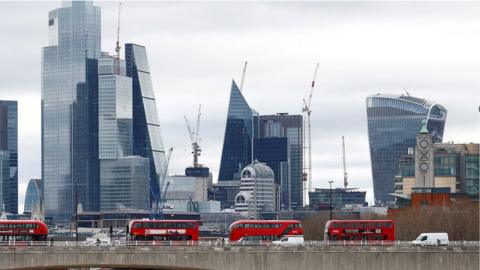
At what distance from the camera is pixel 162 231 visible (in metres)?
166

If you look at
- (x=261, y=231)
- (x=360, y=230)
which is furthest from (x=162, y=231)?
(x=360, y=230)

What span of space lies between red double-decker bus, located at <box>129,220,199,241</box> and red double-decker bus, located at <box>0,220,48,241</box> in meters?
10.2

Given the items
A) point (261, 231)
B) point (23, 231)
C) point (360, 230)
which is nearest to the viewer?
point (23, 231)

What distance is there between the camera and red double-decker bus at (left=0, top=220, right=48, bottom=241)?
163375mm

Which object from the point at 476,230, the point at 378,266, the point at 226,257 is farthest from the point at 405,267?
the point at 476,230

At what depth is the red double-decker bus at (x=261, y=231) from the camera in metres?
168

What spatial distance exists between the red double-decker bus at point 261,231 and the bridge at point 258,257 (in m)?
31.8

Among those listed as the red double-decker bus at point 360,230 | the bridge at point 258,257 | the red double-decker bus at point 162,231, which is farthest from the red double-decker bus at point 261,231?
the bridge at point 258,257

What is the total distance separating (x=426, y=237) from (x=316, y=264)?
24.5 meters

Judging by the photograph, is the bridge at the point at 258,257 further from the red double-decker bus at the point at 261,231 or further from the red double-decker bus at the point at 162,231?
the red double-decker bus at the point at 261,231

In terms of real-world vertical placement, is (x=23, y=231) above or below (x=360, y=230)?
above

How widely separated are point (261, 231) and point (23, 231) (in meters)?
26.7

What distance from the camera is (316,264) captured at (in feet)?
445

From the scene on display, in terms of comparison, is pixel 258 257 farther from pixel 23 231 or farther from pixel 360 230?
pixel 23 231
